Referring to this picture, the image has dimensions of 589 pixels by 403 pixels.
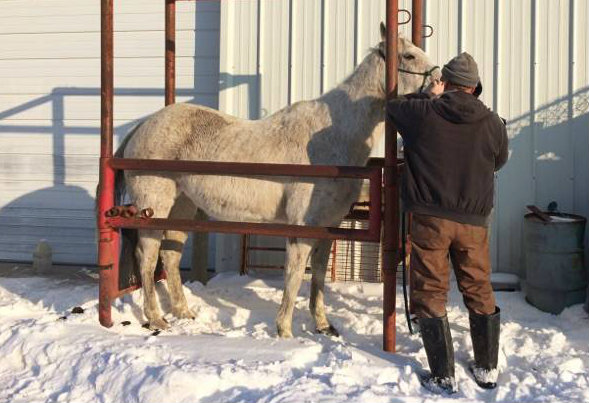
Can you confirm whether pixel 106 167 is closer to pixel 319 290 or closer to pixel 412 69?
pixel 319 290

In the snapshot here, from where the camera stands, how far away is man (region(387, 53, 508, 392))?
9.82 feet

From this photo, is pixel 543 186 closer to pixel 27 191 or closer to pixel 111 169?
pixel 111 169

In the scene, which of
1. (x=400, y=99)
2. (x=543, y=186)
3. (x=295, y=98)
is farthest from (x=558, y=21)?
(x=400, y=99)

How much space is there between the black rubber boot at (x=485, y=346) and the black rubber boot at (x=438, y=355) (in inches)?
7.3

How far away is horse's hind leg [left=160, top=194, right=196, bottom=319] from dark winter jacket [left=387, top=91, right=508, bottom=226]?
2427mm

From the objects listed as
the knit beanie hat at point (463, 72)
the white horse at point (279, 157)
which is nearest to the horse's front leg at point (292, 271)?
the white horse at point (279, 157)

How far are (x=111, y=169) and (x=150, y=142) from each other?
0.42 m

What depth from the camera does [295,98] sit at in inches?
246

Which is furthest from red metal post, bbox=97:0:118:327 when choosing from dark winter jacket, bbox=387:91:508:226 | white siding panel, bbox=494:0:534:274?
white siding panel, bbox=494:0:534:274

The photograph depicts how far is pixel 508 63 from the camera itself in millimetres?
5754

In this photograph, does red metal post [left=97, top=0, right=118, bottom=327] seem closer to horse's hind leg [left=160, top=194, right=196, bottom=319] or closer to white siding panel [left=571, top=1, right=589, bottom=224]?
horse's hind leg [left=160, top=194, right=196, bottom=319]

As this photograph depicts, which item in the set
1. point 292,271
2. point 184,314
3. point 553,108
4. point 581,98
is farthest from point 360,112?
point 581,98

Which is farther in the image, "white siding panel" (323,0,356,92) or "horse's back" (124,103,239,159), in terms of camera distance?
"white siding panel" (323,0,356,92)

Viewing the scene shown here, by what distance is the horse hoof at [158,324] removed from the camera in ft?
14.0
